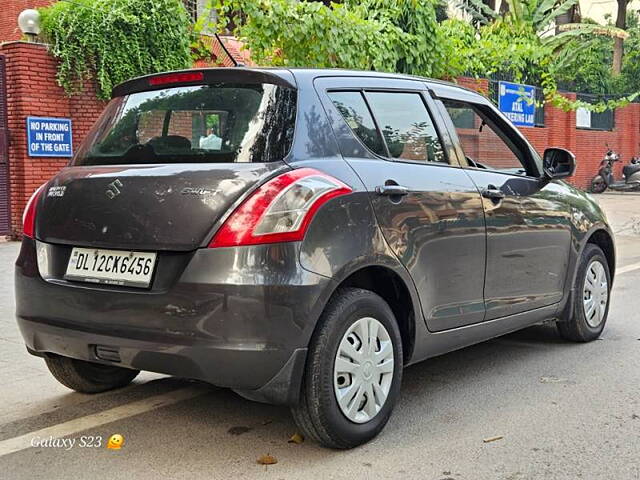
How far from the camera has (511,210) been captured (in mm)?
4957

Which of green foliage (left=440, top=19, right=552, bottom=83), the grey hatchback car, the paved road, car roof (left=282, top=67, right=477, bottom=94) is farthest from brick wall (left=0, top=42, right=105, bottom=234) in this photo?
car roof (left=282, top=67, right=477, bottom=94)

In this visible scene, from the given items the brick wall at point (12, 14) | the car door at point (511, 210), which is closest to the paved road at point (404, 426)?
the car door at point (511, 210)

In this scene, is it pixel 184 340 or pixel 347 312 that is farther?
pixel 347 312

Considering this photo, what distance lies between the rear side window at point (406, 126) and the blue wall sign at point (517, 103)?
1911cm

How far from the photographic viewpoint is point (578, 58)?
32219mm

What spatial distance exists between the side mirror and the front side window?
0.65 ft

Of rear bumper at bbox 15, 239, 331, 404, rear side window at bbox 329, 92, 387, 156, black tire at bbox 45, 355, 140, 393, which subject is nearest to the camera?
rear bumper at bbox 15, 239, 331, 404

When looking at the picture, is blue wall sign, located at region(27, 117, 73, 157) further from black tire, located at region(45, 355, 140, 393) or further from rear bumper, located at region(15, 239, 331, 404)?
rear bumper, located at region(15, 239, 331, 404)

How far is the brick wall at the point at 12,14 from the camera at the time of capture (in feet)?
64.2

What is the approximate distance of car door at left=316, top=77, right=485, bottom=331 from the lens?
4.04 meters

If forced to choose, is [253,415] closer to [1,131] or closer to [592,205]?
[592,205]

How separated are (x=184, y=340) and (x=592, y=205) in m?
3.55

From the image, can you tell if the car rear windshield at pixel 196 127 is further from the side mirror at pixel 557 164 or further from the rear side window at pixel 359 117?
the side mirror at pixel 557 164

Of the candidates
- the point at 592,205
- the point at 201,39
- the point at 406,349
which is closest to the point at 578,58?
the point at 201,39
